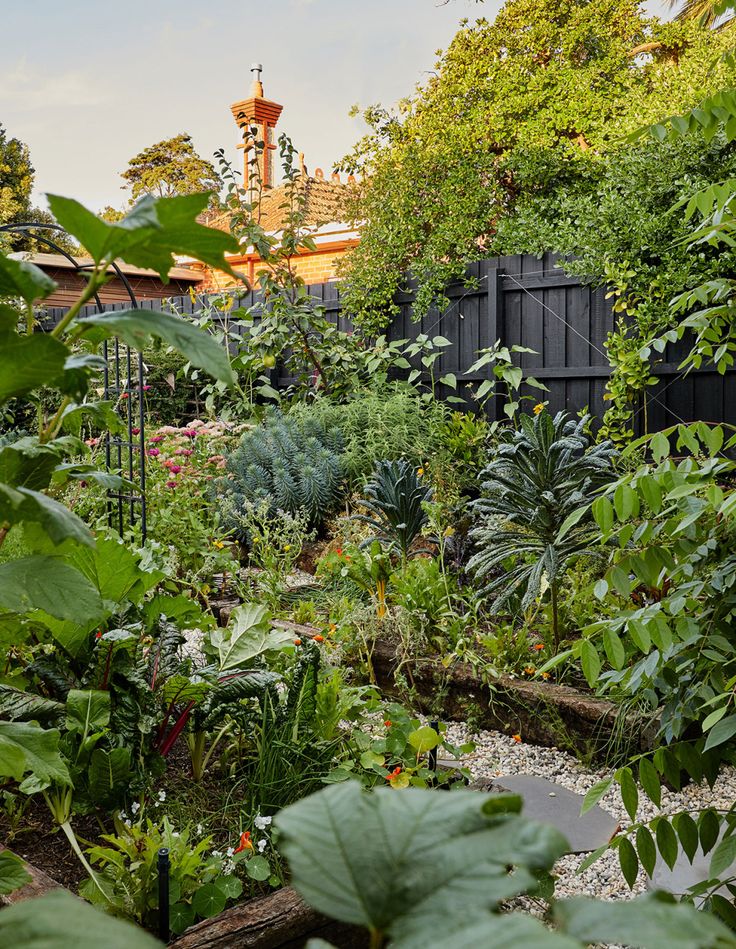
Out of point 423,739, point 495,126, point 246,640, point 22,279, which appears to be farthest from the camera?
point 495,126

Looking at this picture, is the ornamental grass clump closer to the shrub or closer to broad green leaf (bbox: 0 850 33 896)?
the shrub

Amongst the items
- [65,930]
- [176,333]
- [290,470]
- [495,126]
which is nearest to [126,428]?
[176,333]

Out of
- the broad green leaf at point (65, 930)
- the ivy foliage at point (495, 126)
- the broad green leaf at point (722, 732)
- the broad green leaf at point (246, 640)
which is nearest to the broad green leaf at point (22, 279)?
the broad green leaf at point (65, 930)

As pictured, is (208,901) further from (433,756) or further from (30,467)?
(30,467)

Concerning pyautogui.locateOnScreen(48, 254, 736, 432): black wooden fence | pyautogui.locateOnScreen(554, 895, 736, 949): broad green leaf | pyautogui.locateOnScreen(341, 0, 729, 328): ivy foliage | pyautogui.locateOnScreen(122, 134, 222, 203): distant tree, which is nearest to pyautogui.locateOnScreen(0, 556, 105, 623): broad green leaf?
pyautogui.locateOnScreen(554, 895, 736, 949): broad green leaf

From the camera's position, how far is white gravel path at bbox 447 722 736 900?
7.29 feet

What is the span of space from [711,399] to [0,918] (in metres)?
4.87

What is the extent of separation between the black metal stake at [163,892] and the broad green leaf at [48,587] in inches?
35.5

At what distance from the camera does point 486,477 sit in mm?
4875

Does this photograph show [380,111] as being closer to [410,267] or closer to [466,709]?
[410,267]

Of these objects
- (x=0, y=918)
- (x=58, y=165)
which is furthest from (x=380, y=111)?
(x=58, y=165)

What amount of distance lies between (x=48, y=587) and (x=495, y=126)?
6933mm

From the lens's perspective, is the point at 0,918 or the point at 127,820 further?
the point at 127,820

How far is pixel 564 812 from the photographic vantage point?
8.14 feet
